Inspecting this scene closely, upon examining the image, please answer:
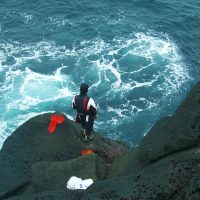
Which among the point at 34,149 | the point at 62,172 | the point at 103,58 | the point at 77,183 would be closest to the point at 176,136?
the point at 77,183

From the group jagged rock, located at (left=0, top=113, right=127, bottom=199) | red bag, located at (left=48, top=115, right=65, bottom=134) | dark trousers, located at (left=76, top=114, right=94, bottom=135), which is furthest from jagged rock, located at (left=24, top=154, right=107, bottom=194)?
red bag, located at (left=48, top=115, right=65, bottom=134)

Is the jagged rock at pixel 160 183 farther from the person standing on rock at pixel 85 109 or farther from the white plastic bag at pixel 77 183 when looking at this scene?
the person standing on rock at pixel 85 109

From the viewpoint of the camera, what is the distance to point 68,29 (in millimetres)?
47406

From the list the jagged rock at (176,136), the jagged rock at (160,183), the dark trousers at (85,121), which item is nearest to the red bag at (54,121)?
the dark trousers at (85,121)

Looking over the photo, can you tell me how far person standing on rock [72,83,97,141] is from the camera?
18.6m

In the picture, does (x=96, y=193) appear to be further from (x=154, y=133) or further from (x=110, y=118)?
(x=110, y=118)

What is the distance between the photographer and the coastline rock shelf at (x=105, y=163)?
11.4 meters

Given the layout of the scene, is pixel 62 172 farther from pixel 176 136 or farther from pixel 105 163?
pixel 176 136

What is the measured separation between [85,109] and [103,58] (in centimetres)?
2396

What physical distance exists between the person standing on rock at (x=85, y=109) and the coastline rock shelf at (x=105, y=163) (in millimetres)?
478

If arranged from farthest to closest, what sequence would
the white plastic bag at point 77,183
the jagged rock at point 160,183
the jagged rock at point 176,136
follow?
the white plastic bag at point 77,183
the jagged rock at point 176,136
the jagged rock at point 160,183

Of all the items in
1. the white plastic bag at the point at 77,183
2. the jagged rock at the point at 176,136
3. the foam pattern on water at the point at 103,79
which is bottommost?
the foam pattern on water at the point at 103,79

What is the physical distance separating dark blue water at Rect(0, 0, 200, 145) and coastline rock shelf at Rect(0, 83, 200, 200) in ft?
43.8

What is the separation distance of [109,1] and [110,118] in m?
24.0
